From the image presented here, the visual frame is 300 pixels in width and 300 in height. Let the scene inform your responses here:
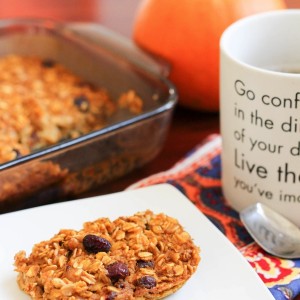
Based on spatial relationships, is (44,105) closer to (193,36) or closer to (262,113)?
(193,36)

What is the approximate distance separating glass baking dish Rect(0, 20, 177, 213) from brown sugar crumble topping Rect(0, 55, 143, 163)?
0.07 ft

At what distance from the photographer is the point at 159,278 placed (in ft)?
2.14

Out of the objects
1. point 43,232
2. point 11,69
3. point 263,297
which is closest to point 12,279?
point 43,232

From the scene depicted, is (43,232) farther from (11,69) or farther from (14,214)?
(11,69)

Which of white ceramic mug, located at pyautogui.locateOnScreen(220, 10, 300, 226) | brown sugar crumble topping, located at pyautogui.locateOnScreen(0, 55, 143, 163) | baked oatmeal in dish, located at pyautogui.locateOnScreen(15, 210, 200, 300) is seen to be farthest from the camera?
brown sugar crumble topping, located at pyautogui.locateOnScreen(0, 55, 143, 163)

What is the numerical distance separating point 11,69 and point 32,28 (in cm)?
9

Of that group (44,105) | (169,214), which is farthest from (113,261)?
(44,105)

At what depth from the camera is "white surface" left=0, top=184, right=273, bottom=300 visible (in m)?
0.67

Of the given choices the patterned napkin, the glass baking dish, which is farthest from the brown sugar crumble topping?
the patterned napkin

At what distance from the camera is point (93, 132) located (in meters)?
0.85

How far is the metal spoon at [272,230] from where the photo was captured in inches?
30.2

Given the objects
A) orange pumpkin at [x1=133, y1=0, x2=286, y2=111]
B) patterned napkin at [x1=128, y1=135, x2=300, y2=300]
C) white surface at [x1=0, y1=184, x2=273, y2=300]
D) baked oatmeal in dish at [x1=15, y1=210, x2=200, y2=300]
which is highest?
orange pumpkin at [x1=133, y1=0, x2=286, y2=111]

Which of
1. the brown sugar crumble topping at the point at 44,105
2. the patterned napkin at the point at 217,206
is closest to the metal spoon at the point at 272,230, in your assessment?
the patterned napkin at the point at 217,206

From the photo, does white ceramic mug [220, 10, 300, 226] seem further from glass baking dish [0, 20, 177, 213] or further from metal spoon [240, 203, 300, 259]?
glass baking dish [0, 20, 177, 213]
